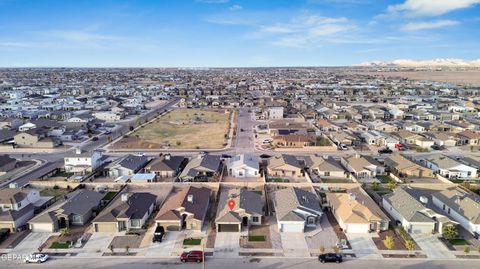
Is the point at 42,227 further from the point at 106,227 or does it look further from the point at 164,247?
the point at 164,247

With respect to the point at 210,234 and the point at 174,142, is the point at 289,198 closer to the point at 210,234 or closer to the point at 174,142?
the point at 210,234

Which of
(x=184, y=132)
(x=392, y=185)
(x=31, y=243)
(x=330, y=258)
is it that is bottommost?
(x=31, y=243)

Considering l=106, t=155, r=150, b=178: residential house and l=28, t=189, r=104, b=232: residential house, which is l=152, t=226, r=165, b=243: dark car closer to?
l=28, t=189, r=104, b=232: residential house

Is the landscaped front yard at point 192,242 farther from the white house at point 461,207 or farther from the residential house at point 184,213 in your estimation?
the white house at point 461,207

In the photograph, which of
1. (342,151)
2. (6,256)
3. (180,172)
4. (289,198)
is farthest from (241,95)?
(6,256)

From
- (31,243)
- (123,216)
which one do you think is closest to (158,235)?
(123,216)

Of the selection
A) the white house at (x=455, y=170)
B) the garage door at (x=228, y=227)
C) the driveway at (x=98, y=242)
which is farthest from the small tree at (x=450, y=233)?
the driveway at (x=98, y=242)
